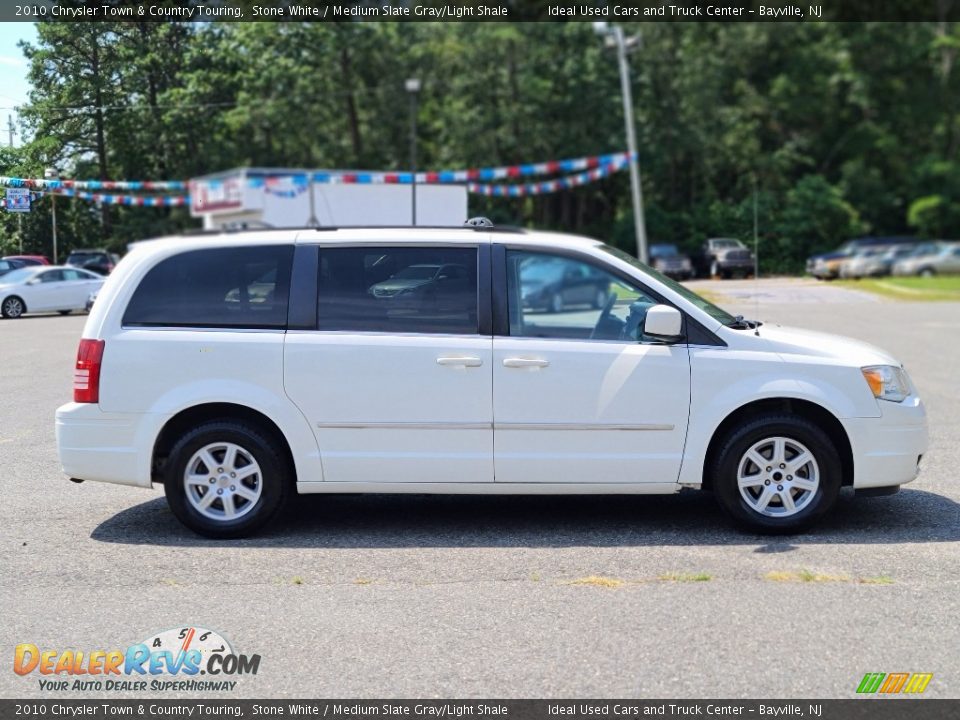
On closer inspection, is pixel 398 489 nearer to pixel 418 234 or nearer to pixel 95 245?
pixel 418 234

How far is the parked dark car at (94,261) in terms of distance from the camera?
10695mm

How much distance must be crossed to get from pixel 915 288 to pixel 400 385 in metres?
30.4

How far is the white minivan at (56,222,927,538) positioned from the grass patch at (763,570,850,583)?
773 millimetres

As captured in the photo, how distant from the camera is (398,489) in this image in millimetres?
6453

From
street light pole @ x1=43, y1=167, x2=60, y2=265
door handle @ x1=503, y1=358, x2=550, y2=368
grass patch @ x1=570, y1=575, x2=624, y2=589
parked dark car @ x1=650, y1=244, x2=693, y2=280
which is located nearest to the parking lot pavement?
grass patch @ x1=570, y1=575, x2=624, y2=589

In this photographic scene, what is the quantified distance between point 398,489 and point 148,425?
149 centimetres

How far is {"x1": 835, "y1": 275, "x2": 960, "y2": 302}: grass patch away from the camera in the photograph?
26.5 metres

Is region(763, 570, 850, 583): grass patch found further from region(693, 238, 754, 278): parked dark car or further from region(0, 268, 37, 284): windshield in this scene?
region(693, 238, 754, 278): parked dark car

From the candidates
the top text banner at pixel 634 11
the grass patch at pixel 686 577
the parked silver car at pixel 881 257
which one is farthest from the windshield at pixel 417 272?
the parked silver car at pixel 881 257

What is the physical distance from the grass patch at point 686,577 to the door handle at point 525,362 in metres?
1.41

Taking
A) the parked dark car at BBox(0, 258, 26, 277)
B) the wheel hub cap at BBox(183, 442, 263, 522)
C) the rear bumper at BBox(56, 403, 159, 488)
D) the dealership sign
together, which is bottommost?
the wheel hub cap at BBox(183, 442, 263, 522)

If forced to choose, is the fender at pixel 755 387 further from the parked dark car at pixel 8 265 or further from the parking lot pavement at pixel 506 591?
the parked dark car at pixel 8 265
